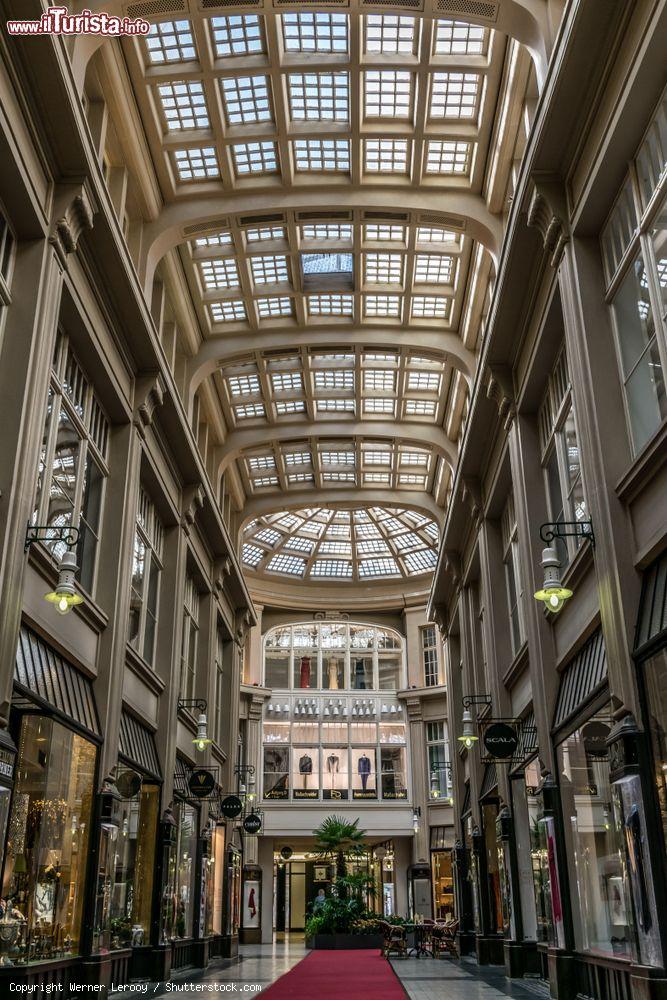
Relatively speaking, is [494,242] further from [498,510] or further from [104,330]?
[104,330]

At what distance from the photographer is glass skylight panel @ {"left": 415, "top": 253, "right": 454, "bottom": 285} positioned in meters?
20.9

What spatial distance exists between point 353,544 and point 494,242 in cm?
2509

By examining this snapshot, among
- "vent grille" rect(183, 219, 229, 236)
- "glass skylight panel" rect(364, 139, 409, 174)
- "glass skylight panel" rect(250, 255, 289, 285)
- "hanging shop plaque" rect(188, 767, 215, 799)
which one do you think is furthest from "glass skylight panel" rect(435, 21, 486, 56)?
"hanging shop plaque" rect(188, 767, 215, 799)

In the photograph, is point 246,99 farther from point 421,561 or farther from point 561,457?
point 421,561

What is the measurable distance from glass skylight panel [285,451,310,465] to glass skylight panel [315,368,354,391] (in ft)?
12.4

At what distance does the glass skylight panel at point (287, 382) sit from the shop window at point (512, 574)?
768 cm

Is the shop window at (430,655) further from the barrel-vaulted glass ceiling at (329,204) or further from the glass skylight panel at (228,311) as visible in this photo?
the glass skylight panel at (228,311)

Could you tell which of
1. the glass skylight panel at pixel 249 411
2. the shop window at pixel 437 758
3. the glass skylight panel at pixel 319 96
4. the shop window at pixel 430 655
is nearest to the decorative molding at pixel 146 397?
the glass skylight panel at pixel 319 96

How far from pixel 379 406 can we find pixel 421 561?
52.2 ft

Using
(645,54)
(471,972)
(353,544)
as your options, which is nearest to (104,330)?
(645,54)

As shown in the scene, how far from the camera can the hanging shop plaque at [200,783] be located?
1949 centimetres

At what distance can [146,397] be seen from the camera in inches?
662

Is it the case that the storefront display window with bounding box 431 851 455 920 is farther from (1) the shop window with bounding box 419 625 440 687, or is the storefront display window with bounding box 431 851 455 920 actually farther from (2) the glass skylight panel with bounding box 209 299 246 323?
(2) the glass skylight panel with bounding box 209 299 246 323

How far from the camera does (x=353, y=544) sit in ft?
138
